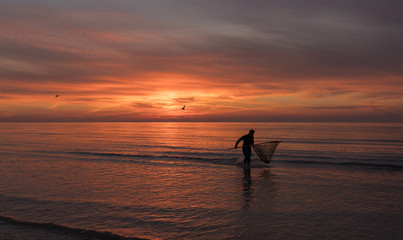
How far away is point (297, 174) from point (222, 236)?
1175 cm

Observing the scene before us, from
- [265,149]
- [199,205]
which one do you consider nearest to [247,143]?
[265,149]

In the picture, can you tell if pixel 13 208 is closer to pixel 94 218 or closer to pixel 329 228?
pixel 94 218

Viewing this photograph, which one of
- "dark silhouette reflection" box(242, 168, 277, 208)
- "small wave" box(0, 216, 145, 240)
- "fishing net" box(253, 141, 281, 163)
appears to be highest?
"fishing net" box(253, 141, 281, 163)

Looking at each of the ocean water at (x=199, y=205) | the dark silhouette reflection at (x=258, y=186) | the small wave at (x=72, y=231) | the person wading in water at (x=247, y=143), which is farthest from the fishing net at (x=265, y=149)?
the small wave at (x=72, y=231)

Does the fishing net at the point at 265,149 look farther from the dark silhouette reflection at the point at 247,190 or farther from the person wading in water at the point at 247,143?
the dark silhouette reflection at the point at 247,190

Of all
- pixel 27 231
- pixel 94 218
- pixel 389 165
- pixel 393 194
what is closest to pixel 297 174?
pixel 393 194

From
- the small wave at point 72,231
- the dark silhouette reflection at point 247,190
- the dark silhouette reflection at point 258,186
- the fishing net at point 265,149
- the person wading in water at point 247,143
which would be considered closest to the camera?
the small wave at point 72,231

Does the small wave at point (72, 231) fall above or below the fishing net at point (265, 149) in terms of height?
below

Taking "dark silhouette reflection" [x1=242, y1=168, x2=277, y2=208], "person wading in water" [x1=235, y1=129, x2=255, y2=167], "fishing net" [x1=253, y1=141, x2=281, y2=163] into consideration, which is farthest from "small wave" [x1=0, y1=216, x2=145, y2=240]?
"fishing net" [x1=253, y1=141, x2=281, y2=163]

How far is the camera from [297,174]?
59.3ft

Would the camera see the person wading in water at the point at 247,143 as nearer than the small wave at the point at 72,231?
No

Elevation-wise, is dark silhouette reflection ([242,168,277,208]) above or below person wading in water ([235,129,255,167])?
below

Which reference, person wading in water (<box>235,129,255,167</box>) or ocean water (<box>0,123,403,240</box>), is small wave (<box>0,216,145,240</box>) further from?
person wading in water (<box>235,129,255,167</box>)

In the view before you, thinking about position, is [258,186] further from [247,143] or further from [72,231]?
[72,231]
